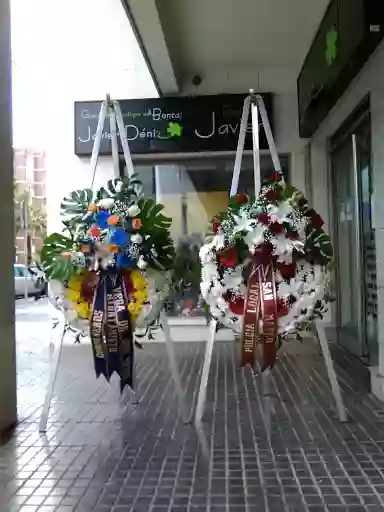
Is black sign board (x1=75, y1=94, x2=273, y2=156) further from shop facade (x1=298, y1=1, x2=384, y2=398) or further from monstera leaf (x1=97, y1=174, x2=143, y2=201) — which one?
monstera leaf (x1=97, y1=174, x2=143, y2=201)

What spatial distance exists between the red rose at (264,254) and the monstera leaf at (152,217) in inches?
26.1

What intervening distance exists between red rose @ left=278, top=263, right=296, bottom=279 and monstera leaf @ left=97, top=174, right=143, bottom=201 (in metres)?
1.06

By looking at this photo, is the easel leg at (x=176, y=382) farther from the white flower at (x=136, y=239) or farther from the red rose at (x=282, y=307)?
the red rose at (x=282, y=307)

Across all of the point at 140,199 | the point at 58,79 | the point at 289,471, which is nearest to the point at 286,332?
the point at 289,471

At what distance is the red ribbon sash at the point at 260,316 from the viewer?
414 cm

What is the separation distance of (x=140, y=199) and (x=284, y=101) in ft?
15.5

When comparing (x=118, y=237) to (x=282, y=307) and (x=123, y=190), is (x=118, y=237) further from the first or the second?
(x=282, y=307)

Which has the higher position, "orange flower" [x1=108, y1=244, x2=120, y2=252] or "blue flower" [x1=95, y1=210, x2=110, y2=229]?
"blue flower" [x1=95, y1=210, x2=110, y2=229]

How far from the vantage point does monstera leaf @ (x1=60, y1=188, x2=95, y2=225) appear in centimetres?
435

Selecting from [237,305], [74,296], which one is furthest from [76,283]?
[237,305]

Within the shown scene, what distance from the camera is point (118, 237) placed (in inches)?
166

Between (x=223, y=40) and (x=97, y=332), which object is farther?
(x=223, y=40)

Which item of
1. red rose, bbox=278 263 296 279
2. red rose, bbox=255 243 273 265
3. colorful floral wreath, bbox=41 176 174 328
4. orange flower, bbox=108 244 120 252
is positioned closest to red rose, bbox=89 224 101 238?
colorful floral wreath, bbox=41 176 174 328

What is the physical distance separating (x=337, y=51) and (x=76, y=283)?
8.70 feet
